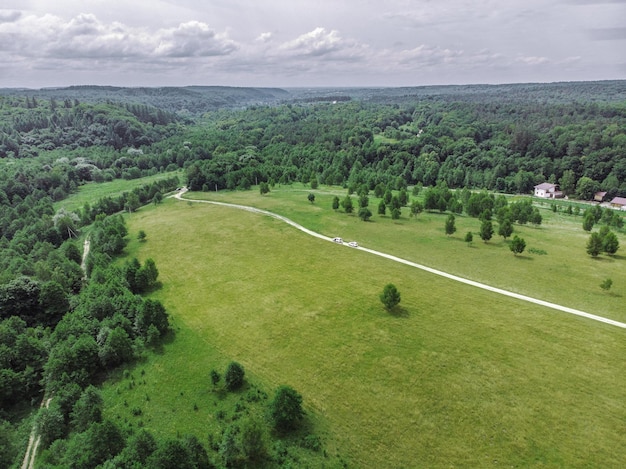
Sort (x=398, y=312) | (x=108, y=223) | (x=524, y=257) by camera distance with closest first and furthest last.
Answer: (x=398, y=312) < (x=524, y=257) < (x=108, y=223)

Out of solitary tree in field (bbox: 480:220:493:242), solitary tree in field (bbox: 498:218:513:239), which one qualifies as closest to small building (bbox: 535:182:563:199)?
solitary tree in field (bbox: 498:218:513:239)

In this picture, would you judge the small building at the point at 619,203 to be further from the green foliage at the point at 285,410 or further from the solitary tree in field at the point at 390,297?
the green foliage at the point at 285,410

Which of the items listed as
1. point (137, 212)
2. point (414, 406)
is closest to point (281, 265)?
point (414, 406)

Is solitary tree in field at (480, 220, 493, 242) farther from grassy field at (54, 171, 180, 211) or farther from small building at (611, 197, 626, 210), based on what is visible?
grassy field at (54, 171, 180, 211)

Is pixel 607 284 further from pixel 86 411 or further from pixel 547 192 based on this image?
pixel 547 192

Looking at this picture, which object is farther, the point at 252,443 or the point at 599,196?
the point at 599,196

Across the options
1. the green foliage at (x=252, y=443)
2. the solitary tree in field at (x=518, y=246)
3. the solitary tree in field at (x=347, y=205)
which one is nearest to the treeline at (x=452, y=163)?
the solitary tree in field at (x=347, y=205)

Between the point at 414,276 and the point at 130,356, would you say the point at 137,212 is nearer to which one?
the point at 130,356

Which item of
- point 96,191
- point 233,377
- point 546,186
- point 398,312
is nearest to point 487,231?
point 398,312
